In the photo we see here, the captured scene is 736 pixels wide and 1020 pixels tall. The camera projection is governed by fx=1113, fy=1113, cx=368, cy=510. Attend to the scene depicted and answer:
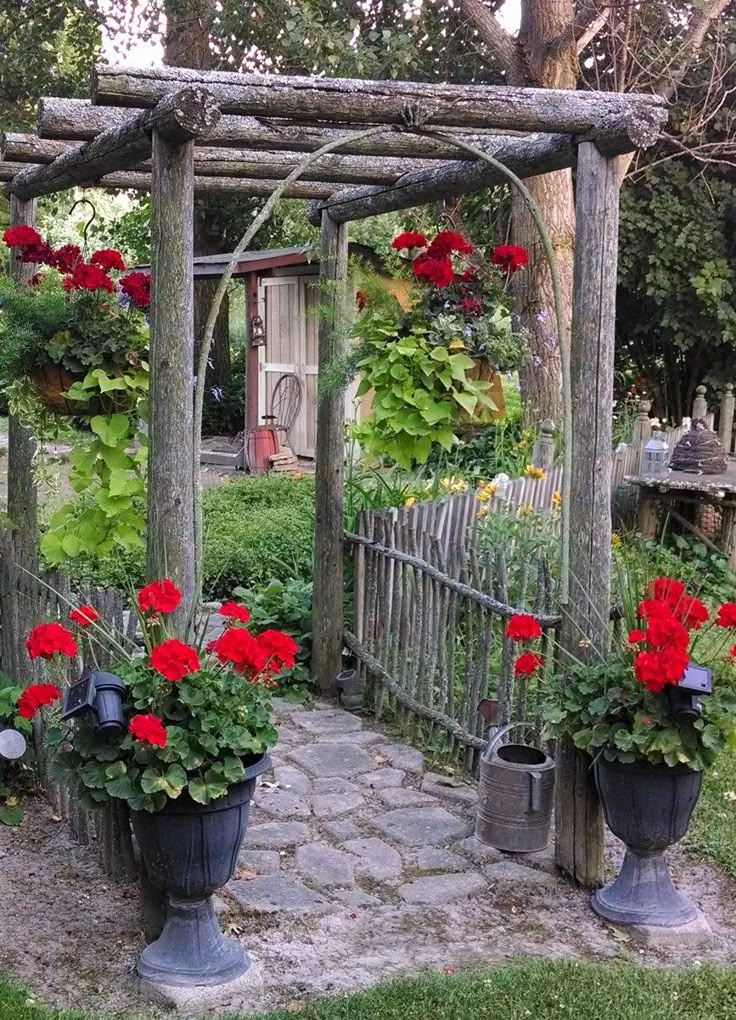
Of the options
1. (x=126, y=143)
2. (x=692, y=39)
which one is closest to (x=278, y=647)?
(x=126, y=143)

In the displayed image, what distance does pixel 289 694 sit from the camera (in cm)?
577

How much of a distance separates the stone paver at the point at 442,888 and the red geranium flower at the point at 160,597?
55.1 inches

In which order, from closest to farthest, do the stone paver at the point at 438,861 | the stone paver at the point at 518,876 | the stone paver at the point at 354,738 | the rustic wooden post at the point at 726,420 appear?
the stone paver at the point at 518,876
the stone paver at the point at 438,861
the stone paver at the point at 354,738
the rustic wooden post at the point at 726,420

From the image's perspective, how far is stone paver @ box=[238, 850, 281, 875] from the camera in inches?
156

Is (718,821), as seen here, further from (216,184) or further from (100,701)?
(216,184)

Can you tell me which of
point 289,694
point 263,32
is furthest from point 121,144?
point 263,32

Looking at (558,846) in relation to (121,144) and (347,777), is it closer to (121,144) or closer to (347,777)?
(347,777)

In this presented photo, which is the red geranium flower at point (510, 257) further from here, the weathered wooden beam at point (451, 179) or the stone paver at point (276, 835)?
the stone paver at point (276, 835)

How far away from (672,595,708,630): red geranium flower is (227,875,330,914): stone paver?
1502 mm

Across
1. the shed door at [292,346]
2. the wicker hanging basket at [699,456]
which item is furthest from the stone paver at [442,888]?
the shed door at [292,346]

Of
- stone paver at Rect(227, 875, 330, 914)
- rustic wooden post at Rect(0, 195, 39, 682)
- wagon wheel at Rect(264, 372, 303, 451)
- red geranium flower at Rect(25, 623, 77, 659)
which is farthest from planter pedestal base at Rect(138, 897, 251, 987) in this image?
wagon wheel at Rect(264, 372, 303, 451)

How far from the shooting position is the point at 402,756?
5.05 metres

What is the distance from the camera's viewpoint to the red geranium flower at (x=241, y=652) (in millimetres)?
3070

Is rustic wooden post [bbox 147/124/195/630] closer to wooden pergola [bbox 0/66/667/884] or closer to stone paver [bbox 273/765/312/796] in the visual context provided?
wooden pergola [bbox 0/66/667/884]
